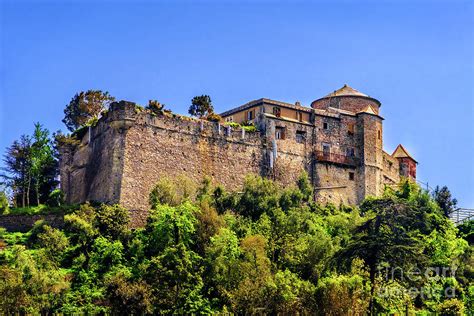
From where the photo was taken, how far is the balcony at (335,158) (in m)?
70.4

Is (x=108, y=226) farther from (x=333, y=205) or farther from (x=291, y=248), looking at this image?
(x=333, y=205)

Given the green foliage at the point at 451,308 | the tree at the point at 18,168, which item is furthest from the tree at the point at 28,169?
the green foliage at the point at 451,308

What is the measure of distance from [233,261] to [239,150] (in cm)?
1433

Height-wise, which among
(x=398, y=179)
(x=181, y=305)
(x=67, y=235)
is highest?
(x=398, y=179)

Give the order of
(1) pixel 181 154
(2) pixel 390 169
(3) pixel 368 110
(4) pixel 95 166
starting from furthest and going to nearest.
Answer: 1. (2) pixel 390 169
2. (3) pixel 368 110
3. (1) pixel 181 154
4. (4) pixel 95 166

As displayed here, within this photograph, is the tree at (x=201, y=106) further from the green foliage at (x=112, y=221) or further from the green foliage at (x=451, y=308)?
the green foliage at (x=451, y=308)

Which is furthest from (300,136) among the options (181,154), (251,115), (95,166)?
(95,166)

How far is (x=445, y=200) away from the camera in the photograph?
7131cm

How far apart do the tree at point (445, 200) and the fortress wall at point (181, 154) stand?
1249 centimetres

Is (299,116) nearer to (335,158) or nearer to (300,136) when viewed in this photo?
(300,136)

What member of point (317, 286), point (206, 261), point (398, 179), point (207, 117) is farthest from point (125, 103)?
point (398, 179)

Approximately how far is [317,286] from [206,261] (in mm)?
5956

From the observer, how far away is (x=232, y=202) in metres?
61.7

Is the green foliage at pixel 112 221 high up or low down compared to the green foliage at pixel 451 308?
up
